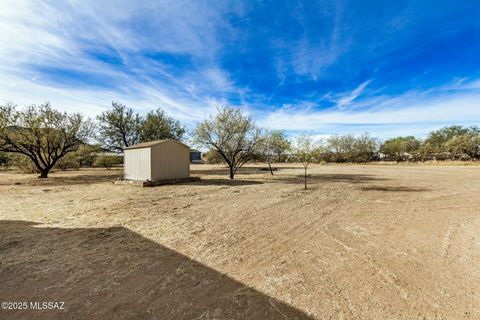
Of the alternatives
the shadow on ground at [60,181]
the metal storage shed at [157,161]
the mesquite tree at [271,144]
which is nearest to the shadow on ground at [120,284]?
the metal storage shed at [157,161]

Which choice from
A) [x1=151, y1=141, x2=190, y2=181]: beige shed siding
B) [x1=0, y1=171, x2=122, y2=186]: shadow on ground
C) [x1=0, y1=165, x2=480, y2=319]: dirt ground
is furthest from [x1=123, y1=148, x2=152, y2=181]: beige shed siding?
[x1=0, y1=165, x2=480, y2=319]: dirt ground

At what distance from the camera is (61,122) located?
1953cm

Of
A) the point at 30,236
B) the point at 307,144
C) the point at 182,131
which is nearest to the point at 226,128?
the point at 307,144

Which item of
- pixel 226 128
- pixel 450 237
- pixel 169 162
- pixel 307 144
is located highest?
pixel 226 128

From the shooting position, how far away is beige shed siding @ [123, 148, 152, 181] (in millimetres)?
14594

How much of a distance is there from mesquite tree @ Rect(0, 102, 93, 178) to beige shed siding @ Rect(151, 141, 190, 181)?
11270 mm

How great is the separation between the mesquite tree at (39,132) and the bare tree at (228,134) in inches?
457

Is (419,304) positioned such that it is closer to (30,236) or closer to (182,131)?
(30,236)

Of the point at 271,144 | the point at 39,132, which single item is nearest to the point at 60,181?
the point at 39,132

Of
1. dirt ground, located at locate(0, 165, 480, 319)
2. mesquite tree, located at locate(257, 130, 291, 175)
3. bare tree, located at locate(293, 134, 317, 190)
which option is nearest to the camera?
dirt ground, located at locate(0, 165, 480, 319)

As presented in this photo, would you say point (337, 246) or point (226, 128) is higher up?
point (226, 128)

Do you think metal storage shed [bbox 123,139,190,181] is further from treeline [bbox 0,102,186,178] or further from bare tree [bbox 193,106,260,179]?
treeline [bbox 0,102,186,178]

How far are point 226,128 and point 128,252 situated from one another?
48.1ft

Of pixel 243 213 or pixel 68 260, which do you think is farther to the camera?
pixel 243 213
